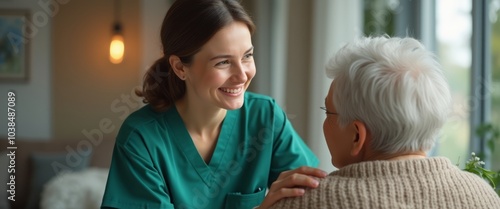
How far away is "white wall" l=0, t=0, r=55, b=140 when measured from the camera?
5172mm

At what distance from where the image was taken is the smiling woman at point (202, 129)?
5.26ft

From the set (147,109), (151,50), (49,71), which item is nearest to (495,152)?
(147,109)

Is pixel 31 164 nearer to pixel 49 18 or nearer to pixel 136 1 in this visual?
pixel 49 18

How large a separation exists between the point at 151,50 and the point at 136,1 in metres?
0.41

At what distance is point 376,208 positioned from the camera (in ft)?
3.59

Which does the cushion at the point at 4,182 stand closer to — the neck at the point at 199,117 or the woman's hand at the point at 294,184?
the neck at the point at 199,117

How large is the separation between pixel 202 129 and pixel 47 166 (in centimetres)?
340

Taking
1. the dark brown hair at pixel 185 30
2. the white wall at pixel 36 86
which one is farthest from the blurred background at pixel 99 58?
the dark brown hair at pixel 185 30

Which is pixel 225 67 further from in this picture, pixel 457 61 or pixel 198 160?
pixel 457 61

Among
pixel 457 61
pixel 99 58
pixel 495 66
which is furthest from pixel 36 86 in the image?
pixel 495 66

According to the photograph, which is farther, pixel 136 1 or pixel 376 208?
pixel 136 1

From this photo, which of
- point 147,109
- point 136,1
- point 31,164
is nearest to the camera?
point 147,109

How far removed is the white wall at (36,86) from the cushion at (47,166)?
35cm

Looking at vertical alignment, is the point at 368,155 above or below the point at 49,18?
below
